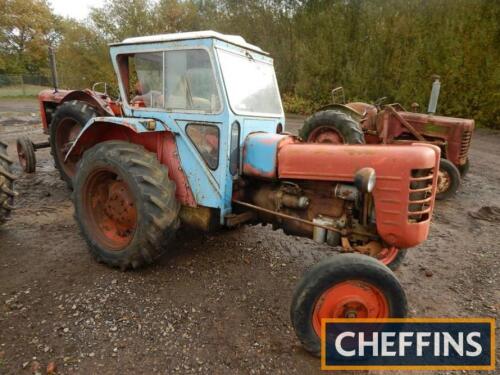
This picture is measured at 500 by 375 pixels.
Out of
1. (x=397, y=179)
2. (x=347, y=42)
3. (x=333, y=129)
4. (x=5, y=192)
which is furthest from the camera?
(x=347, y=42)

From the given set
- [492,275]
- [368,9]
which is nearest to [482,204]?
[492,275]

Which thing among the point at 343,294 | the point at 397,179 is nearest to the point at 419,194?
the point at 397,179

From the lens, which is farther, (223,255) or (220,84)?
(223,255)

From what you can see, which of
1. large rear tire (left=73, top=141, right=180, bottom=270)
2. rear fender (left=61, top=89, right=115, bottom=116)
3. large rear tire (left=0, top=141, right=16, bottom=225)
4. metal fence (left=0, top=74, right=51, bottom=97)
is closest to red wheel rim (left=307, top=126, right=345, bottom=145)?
rear fender (left=61, top=89, right=115, bottom=116)

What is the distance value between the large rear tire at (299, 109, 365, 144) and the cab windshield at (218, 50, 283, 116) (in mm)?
2361

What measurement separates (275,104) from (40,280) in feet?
8.39

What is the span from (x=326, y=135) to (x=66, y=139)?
414 centimetres

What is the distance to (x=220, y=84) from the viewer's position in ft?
8.20

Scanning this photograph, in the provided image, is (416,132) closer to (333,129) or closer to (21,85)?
(333,129)

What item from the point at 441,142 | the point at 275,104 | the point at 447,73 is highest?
the point at 447,73

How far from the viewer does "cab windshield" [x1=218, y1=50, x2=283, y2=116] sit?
2.59 m

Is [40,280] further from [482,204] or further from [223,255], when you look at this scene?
[482,204]

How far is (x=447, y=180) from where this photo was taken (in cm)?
513

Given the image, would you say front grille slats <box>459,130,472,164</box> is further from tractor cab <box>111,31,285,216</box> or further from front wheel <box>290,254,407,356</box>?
front wheel <box>290,254,407,356</box>
